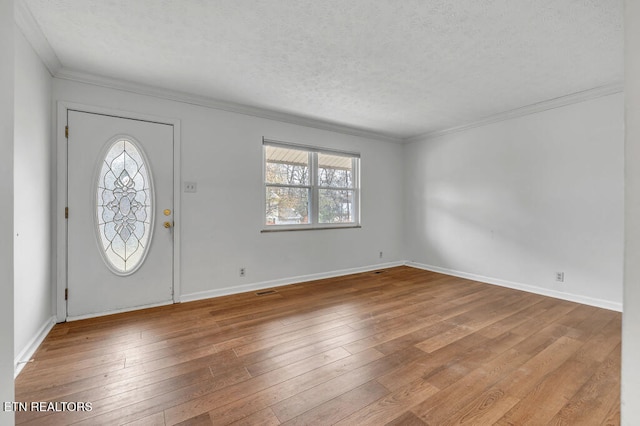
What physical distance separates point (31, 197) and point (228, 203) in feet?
5.95

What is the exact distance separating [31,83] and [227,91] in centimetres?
165

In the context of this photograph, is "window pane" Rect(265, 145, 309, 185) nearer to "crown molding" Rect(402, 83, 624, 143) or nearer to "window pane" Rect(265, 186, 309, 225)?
"window pane" Rect(265, 186, 309, 225)

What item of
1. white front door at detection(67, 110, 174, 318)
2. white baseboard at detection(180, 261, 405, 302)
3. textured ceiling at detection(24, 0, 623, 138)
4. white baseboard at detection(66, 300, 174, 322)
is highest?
textured ceiling at detection(24, 0, 623, 138)

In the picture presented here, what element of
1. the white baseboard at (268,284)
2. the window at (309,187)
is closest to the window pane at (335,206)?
the window at (309,187)

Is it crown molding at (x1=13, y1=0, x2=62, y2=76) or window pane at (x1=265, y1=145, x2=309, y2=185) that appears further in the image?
window pane at (x1=265, y1=145, x2=309, y2=185)

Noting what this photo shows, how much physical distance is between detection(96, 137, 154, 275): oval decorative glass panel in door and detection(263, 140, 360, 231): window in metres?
1.50

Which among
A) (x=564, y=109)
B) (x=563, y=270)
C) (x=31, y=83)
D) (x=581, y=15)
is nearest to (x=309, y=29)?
(x=581, y=15)

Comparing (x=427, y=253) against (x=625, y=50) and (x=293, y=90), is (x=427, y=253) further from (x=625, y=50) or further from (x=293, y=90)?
(x=625, y=50)

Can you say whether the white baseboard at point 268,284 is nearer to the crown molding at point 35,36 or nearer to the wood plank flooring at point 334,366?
the wood plank flooring at point 334,366

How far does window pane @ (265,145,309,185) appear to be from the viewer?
4.06 metres

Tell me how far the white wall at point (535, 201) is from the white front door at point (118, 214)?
168 inches

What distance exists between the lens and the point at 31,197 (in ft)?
7.38

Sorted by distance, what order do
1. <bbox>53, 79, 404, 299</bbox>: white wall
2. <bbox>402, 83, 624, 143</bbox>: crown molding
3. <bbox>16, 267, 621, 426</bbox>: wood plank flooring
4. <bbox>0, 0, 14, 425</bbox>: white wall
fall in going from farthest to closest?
<bbox>53, 79, 404, 299</bbox>: white wall < <bbox>402, 83, 624, 143</bbox>: crown molding < <bbox>16, 267, 621, 426</bbox>: wood plank flooring < <bbox>0, 0, 14, 425</bbox>: white wall

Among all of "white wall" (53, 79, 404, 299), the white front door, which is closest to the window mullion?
"white wall" (53, 79, 404, 299)
